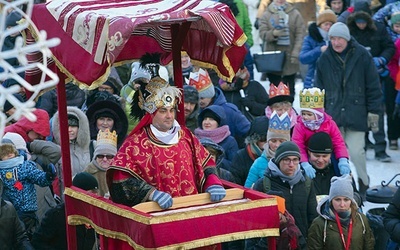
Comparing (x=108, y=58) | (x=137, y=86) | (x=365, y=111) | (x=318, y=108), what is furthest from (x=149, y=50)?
Answer: (x=365, y=111)

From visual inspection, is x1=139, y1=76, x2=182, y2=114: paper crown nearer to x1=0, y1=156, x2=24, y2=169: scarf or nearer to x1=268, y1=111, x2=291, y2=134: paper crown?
x1=0, y1=156, x2=24, y2=169: scarf

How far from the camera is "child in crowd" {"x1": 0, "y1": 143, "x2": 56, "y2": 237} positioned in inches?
395

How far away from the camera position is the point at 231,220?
26.9ft

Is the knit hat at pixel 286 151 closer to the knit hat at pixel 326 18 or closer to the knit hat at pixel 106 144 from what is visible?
the knit hat at pixel 106 144

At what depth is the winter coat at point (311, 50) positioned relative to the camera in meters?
14.6

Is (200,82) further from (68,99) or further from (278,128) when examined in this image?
(278,128)

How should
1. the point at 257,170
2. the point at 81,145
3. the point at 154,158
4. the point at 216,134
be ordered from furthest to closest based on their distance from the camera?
1. the point at 216,134
2. the point at 81,145
3. the point at 257,170
4. the point at 154,158

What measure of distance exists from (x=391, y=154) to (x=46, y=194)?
570cm

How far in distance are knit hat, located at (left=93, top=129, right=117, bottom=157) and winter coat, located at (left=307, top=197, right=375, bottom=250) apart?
2.05m

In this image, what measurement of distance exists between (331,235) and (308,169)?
1.16 meters

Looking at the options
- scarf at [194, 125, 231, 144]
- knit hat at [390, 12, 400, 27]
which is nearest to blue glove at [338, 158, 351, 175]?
scarf at [194, 125, 231, 144]

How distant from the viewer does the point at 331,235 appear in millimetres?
9414

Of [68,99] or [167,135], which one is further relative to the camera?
[68,99]

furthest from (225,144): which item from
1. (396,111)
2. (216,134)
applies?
(396,111)
